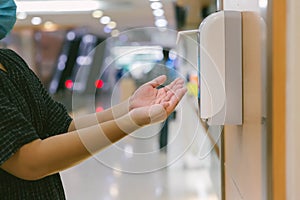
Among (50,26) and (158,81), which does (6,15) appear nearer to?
(158,81)

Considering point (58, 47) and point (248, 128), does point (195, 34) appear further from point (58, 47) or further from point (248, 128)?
point (58, 47)

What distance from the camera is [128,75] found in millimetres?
2607

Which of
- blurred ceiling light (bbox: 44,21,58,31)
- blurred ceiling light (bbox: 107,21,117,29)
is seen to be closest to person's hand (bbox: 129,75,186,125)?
blurred ceiling light (bbox: 44,21,58,31)

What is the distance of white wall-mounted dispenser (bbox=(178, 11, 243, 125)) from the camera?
0.80 metres

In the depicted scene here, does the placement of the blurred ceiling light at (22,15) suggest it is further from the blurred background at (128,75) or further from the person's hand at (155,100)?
the person's hand at (155,100)

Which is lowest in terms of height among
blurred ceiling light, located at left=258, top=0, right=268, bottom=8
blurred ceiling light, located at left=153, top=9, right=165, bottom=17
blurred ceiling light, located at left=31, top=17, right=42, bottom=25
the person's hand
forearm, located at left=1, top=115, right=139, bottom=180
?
blurred ceiling light, located at left=31, top=17, right=42, bottom=25

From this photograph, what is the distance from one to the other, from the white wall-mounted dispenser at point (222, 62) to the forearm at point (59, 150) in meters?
0.16

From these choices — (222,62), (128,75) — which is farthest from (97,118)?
(128,75)

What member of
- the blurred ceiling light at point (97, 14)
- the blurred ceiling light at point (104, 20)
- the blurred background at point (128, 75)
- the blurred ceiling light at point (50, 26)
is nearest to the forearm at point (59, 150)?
the blurred background at point (128, 75)

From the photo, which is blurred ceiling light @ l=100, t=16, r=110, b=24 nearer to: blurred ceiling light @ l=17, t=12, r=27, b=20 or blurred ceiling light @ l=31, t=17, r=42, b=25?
blurred ceiling light @ l=31, t=17, r=42, b=25

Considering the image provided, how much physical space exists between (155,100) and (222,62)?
136mm

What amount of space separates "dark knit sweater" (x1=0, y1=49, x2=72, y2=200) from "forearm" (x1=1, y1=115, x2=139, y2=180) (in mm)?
20

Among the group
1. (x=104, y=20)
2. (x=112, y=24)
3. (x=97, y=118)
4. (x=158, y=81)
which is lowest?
(x=112, y=24)

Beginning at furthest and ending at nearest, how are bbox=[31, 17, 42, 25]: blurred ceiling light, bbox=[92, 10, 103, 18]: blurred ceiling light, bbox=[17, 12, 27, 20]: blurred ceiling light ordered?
bbox=[31, 17, 42, 25]: blurred ceiling light, bbox=[92, 10, 103, 18]: blurred ceiling light, bbox=[17, 12, 27, 20]: blurred ceiling light
